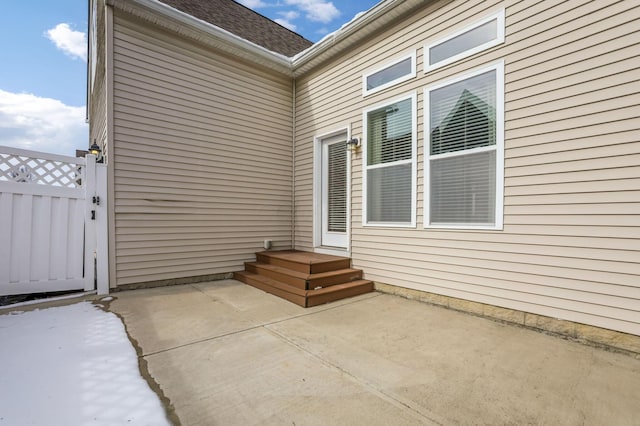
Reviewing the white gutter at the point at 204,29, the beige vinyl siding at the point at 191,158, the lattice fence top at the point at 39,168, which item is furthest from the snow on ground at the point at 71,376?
the white gutter at the point at 204,29

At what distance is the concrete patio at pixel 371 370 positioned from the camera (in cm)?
146

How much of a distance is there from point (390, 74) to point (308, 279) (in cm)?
292

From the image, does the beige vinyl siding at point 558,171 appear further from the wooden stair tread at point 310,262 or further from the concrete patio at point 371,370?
the wooden stair tread at point 310,262

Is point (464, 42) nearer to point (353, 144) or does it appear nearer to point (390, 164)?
point (390, 164)

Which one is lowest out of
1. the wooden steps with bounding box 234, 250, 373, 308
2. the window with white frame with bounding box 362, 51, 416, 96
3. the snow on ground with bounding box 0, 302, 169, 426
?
the snow on ground with bounding box 0, 302, 169, 426

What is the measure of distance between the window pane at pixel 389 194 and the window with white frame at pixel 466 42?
4.16 ft

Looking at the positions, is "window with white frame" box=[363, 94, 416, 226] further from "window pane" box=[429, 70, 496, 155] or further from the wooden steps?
the wooden steps

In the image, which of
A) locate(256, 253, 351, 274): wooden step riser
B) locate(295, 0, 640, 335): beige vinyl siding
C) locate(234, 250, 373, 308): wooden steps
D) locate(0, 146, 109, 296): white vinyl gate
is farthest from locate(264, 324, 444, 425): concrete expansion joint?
locate(0, 146, 109, 296): white vinyl gate

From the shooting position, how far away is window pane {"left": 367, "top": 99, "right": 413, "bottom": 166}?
3605 millimetres

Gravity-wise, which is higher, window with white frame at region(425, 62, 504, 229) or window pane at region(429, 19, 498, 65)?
window pane at region(429, 19, 498, 65)

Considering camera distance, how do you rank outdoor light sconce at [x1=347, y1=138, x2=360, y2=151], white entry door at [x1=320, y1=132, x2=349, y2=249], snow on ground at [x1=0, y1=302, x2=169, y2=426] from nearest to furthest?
snow on ground at [x1=0, y1=302, x2=169, y2=426] → outdoor light sconce at [x1=347, y1=138, x2=360, y2=151] → white entry door at [x1=320, y1=132, x2=349, y2=249]

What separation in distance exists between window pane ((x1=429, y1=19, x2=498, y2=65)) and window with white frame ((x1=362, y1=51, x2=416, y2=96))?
10.4 inches

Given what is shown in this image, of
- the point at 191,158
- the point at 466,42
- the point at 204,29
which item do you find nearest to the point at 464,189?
the point at 466,42

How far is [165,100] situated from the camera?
406cm
